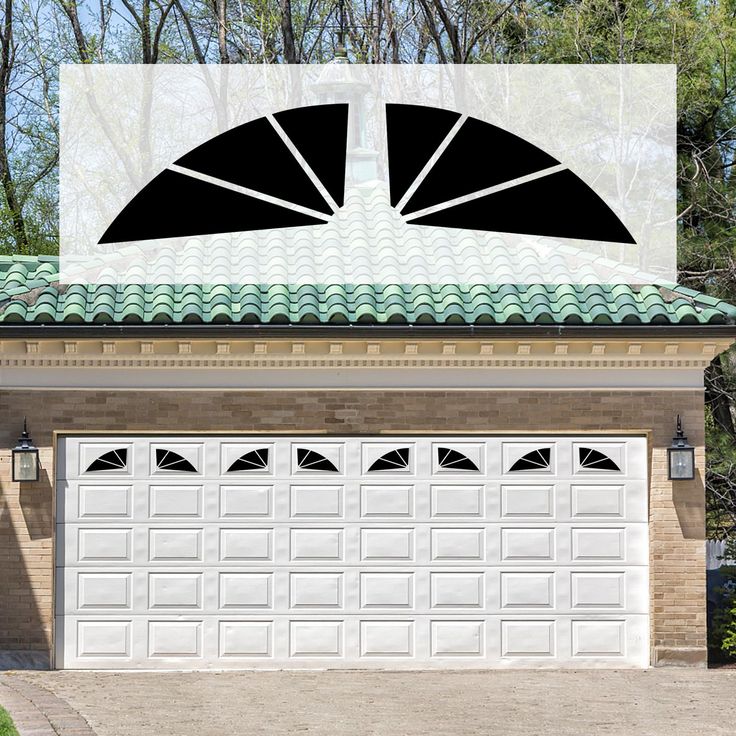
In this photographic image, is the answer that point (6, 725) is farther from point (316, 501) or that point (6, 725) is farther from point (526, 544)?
point (526, 544)

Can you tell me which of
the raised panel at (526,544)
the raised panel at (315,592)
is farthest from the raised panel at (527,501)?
the raised panel at (315,592)

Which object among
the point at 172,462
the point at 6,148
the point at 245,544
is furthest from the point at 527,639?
the point at 6,148

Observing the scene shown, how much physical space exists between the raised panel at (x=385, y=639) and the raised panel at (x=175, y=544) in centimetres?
198

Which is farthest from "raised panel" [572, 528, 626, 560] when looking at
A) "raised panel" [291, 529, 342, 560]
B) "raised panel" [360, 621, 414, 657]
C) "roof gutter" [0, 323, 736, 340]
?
"raised panel" [291, 529, 342, 560]

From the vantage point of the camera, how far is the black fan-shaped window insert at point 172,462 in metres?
13.8

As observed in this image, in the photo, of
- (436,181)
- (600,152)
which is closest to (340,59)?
(436,181)

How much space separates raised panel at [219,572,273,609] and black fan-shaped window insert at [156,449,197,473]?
47.8 inches

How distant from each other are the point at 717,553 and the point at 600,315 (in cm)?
1146

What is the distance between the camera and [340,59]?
18281 mm

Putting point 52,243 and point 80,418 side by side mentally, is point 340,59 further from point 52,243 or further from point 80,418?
point 52,243

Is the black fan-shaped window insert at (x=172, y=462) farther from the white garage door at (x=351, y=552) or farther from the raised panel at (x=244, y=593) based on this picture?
the raised panel at (x=244, y=593)

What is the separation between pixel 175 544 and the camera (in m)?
13.8

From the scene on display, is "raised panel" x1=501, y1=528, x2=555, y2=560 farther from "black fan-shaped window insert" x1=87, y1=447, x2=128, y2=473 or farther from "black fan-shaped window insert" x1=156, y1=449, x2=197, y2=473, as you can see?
"black fan-shaped window insert" x1=87, y1=447, x2=128, y2=473

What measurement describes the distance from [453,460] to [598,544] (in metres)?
1.83
